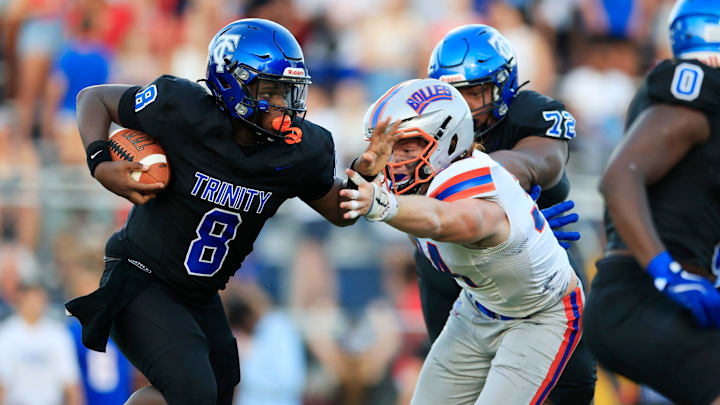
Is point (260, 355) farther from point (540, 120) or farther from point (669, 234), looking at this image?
point (669, 234)

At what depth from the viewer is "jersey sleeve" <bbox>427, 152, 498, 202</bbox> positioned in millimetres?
3775

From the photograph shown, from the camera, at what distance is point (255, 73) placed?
14.4 feet

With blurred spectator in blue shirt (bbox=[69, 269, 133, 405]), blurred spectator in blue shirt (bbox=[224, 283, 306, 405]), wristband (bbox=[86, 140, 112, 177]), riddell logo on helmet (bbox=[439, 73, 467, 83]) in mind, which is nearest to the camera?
wristband (bbox=[86, 140, 112, 177])

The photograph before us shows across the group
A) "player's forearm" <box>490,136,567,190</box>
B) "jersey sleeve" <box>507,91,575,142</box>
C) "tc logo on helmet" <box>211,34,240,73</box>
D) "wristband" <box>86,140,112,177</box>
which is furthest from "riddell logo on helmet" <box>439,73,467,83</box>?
"wristband" <box>86,140,112,177</box>

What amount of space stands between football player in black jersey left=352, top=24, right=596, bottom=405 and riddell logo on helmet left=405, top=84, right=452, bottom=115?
56cm

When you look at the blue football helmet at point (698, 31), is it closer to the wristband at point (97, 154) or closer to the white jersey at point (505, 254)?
the white jersey at point (505, 254)

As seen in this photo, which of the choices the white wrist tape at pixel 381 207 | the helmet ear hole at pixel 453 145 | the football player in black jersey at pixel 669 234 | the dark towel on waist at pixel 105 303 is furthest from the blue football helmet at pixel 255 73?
the football player in black jersey at pixel 669 234

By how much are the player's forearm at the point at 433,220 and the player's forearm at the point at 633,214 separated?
1.59ft

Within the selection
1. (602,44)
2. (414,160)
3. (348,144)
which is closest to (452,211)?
(414,160)

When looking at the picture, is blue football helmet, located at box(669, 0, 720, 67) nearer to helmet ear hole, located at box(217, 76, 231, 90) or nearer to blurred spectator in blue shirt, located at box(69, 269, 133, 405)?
helmet ear hole, located at box(217, 76, 231, 90)

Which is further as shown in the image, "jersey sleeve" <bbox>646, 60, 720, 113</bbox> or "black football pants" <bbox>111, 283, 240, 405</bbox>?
"black football pants" <bbox>111, 283, 240, 405</bbox>

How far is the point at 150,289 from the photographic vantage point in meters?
4.40

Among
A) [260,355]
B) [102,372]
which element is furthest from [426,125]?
[102,372]

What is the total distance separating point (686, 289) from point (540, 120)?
172 cm
